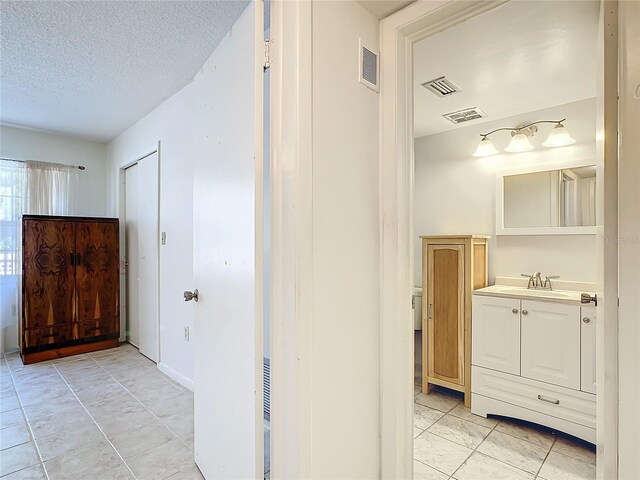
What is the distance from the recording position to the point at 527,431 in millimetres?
2211

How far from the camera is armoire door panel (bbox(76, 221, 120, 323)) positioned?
3.62 meters

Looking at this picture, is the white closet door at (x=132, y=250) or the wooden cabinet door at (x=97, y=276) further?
the white closet door at (x=132, y=250)

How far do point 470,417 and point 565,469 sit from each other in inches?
24.3

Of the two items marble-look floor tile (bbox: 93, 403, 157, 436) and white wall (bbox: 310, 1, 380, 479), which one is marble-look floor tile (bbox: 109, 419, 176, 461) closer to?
marble-look floor tile (bbox: 93, 403, 157, 436)

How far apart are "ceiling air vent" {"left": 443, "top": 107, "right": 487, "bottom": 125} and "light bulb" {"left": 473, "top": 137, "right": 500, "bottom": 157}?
0.66 ft

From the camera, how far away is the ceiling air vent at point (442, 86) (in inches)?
87.0

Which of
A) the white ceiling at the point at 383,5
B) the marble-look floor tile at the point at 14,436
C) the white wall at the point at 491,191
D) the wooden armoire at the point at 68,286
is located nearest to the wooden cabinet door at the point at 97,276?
the wooden armoire at the point at 68,286

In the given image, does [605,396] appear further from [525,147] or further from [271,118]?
[525,147]

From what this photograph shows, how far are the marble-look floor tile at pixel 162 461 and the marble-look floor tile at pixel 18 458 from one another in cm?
52

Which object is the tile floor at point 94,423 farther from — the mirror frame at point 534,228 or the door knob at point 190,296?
the mirror frame at point 534,228

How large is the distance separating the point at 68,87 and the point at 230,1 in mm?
1842

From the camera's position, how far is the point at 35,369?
125 inches

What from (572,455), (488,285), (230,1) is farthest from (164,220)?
(572,455)

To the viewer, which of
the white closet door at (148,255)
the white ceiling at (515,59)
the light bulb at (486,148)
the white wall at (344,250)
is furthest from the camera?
the white closet door at (148,255)
